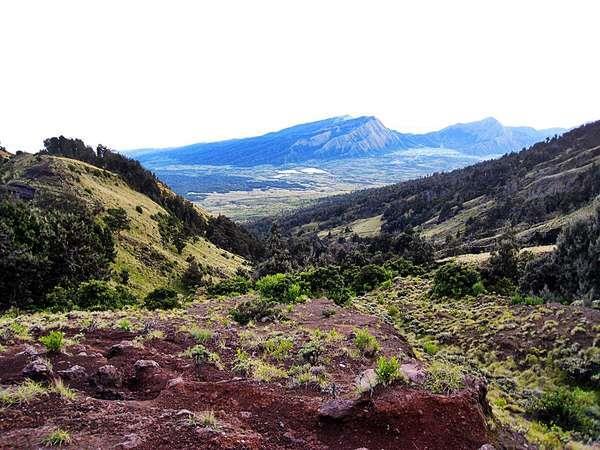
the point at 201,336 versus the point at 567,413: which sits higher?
the point at 201,336

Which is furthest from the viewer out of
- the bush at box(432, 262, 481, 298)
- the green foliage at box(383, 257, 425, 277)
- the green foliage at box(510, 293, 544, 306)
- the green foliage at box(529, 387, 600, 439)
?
the green foliage at box(383, 257, 425, 277)

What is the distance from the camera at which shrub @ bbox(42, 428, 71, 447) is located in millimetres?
7914

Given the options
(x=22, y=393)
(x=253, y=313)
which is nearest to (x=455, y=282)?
(x=253, y=313)

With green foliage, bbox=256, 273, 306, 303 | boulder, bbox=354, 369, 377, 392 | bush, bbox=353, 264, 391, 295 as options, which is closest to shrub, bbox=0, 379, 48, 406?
boulder, bbox=354, 369, 377, 392

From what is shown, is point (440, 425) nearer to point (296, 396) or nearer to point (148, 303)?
point (296, 396)

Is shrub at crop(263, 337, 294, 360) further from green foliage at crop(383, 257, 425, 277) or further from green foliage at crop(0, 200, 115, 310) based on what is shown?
green foliage at crop(383, 257, 425, 277)

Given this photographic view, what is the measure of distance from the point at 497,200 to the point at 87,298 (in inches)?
4289

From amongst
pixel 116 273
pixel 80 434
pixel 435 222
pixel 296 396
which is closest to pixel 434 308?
pixel 296 396

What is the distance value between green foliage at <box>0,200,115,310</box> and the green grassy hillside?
21.5ft

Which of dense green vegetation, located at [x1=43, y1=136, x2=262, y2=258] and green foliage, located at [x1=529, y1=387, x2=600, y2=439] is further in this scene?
dense green vegetation, located at [x1=43, y1=136, x2=262, y2=258]

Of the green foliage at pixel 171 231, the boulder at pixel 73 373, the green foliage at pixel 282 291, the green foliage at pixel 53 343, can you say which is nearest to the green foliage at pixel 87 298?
the green foliage at pixel 282 291

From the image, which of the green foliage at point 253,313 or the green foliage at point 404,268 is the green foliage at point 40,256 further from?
the green foliage at point 404,268

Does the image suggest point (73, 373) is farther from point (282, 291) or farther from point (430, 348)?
point (282, 291)

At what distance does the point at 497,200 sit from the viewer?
118 metres
